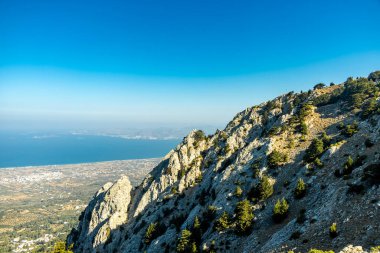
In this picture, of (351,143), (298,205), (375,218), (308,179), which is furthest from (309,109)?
(375,218)

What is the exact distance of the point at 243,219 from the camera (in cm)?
4141

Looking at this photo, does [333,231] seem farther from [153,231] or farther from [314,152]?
[153,231]

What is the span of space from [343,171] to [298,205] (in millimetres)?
8518

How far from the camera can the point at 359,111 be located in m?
62.5

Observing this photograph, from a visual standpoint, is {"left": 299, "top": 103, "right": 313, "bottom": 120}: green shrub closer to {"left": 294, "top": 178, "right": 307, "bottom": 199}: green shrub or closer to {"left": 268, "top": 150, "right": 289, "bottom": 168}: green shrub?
{"left": 268, "top": 150, "right": 289, "bottom": 168}: green shrub

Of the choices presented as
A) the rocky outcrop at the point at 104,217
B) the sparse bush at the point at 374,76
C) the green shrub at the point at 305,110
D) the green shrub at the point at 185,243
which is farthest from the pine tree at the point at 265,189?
the sparse bush at the point at 374,76

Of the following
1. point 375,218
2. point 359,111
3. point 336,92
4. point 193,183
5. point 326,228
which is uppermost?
point 336,92

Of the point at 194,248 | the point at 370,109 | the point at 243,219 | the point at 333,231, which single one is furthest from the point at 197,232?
the point at 370,109

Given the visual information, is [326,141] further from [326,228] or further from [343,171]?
[326,228]

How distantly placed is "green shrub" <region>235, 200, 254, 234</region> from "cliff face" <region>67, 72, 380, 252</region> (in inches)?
6.2

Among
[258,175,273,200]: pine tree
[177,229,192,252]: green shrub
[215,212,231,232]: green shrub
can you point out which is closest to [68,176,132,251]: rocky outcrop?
[177,229,192,252]: green shrub

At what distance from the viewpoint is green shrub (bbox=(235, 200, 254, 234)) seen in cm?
4106

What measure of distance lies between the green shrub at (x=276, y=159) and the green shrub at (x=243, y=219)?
47.5 ft

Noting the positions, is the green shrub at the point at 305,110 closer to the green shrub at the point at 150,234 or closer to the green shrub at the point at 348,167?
the green shrub at the point at 348,167
